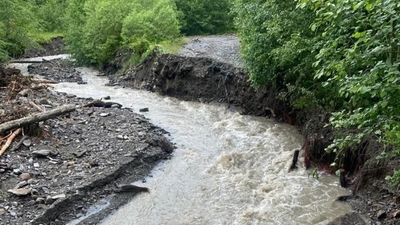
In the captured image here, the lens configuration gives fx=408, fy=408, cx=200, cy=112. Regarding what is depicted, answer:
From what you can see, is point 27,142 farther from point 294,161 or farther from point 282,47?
point 282,47

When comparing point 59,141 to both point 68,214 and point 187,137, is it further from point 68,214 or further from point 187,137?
point 187,137

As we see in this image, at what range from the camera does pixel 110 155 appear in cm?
1172

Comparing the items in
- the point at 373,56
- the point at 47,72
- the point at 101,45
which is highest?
the point at 373,56

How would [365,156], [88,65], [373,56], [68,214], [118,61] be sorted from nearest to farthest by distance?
[373,56], [68,214], [365,156], [118,61], [88,65]

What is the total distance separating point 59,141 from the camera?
12.2 metres

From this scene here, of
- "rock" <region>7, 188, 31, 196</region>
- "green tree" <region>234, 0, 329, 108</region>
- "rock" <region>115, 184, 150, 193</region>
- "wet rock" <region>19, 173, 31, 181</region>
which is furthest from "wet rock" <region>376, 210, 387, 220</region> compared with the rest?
"wet rock" <region>19, 173, 31, 181</region>

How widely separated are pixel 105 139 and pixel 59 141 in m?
1.42

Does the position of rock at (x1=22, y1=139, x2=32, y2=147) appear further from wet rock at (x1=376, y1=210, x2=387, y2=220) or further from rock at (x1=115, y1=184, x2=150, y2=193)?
wet rock at (x1=376, y1=210, x2=387, y2=220)

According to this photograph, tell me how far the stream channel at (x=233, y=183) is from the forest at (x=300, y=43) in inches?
48.6

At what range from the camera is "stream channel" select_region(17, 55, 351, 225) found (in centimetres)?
920

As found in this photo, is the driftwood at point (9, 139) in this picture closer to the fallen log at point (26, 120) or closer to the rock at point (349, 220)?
the fallen log at point (26, 120)

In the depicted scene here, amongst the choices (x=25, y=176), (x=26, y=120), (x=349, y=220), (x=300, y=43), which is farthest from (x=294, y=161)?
(x=26, y=120)

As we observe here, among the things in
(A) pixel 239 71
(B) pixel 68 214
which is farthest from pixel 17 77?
(B) pixel 68 214

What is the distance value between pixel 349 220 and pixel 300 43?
4967 millimetres
